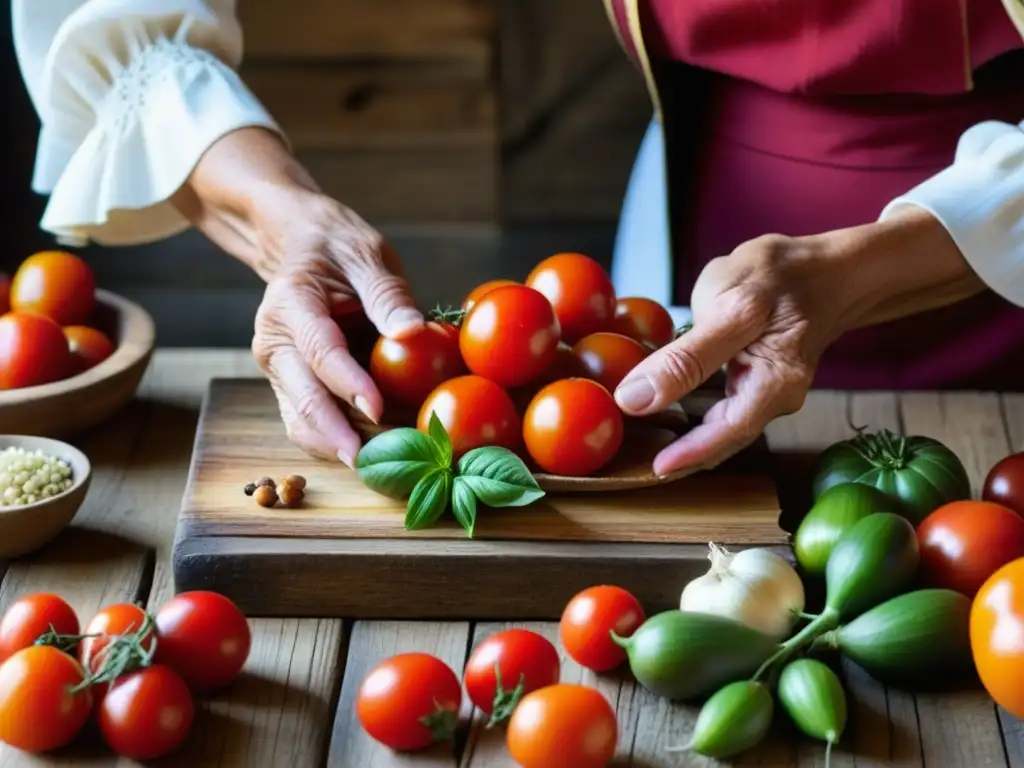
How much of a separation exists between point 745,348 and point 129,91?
2.53 feet

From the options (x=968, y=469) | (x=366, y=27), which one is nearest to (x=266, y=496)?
(x=968, y=469)

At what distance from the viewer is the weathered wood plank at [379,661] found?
0.98 meters

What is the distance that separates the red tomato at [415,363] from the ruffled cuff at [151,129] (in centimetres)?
40

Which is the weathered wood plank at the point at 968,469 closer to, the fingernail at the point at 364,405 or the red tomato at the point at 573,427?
the red tomato at the point at 573,427

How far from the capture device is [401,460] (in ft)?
3.82

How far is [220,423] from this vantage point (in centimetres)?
136

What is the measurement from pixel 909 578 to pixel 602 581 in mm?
246

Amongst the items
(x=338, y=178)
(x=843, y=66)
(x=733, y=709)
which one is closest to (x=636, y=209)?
(x=843, y=66)

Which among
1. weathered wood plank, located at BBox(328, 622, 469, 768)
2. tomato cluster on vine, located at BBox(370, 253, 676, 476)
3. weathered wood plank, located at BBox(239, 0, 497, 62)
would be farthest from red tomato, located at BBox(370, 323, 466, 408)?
weathered wood plank, located at BBox(239, 0, 497, 62)

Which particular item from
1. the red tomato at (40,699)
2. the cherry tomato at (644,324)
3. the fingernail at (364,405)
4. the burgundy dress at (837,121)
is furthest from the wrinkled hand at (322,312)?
the burgundy dress at (837,121)

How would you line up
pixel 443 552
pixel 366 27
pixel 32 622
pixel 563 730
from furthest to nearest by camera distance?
pixel 366 27 → pixel 443 552 → pixel 32 622 → pixel 563 730

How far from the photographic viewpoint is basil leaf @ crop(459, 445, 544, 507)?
114 centimetres

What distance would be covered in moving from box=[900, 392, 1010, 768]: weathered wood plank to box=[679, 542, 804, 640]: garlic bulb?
0.12 m

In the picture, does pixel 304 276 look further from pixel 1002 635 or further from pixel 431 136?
pixel 431 136
